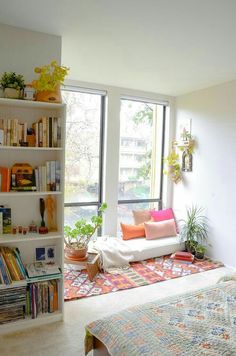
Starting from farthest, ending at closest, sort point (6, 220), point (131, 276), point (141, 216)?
point (141, 216)
point (131, 276)
point (6, 220)

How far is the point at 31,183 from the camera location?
2.35 meters

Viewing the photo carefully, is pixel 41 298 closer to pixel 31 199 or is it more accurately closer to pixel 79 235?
pixel 31 199

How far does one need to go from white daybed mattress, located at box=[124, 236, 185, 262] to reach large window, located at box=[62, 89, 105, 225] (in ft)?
2.61

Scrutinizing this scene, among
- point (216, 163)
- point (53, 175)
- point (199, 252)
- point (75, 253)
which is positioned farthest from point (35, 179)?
point (199, 252)

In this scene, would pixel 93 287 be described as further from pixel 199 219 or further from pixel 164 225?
pixel 199 219

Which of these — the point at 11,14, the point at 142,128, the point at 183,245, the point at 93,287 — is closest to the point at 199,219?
the point at 183,245

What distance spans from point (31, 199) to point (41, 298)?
33.4 inches

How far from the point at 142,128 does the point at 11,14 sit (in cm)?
271

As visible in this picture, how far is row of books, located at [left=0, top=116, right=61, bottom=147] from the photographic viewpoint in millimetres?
2240

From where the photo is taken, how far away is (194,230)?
4.09 metres

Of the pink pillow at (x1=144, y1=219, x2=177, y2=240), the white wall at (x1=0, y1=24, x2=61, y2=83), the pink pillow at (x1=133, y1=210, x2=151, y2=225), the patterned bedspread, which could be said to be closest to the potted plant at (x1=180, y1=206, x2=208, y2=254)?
the pink pillow at (x1=144, y1=219, x2=177, y2=240)

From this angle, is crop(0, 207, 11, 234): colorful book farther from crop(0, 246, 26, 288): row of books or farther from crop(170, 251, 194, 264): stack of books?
crop(170, 251, 194, 264): stack of books

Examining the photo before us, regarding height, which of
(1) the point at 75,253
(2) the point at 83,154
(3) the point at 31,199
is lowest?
(1) the point at 75,253

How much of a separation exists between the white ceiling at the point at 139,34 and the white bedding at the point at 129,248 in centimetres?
219
